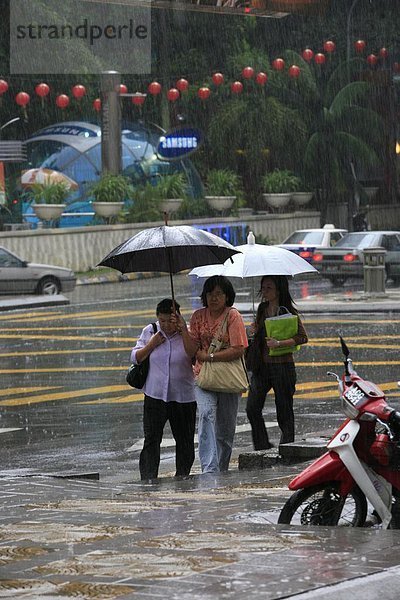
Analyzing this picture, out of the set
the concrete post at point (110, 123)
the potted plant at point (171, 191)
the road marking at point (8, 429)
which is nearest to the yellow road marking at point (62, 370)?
the road marking at point (8, 429)

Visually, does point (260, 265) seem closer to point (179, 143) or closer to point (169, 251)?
point (169, 251)

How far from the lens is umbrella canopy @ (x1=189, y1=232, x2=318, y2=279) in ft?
40.4

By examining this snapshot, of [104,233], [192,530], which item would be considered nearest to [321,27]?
[104,233]

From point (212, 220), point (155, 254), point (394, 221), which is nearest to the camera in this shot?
point (155, 254)

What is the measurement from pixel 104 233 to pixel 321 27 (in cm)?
2465

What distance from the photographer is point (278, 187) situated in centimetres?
5450

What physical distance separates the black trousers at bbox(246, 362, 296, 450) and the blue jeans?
3.63 ft

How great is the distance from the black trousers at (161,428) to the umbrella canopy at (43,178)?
3666cm

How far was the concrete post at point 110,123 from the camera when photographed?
4781 cm

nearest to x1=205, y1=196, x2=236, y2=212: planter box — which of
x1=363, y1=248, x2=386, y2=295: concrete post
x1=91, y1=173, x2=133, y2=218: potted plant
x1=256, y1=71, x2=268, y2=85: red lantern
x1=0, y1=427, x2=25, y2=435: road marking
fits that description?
x1=256, y1=71, x2=268, y2=85: red lantern

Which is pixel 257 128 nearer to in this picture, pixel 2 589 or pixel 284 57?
pixel 284 57

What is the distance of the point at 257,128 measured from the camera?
55125mm

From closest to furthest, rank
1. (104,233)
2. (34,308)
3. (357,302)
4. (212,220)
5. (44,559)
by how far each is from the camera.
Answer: (44,559), (357,302), (34,308), (104,233), (212,220)

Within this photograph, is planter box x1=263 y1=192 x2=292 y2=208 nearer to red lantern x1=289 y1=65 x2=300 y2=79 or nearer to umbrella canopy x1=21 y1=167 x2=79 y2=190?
red lantern x1=289 y1=65 x2=300 y2=79
